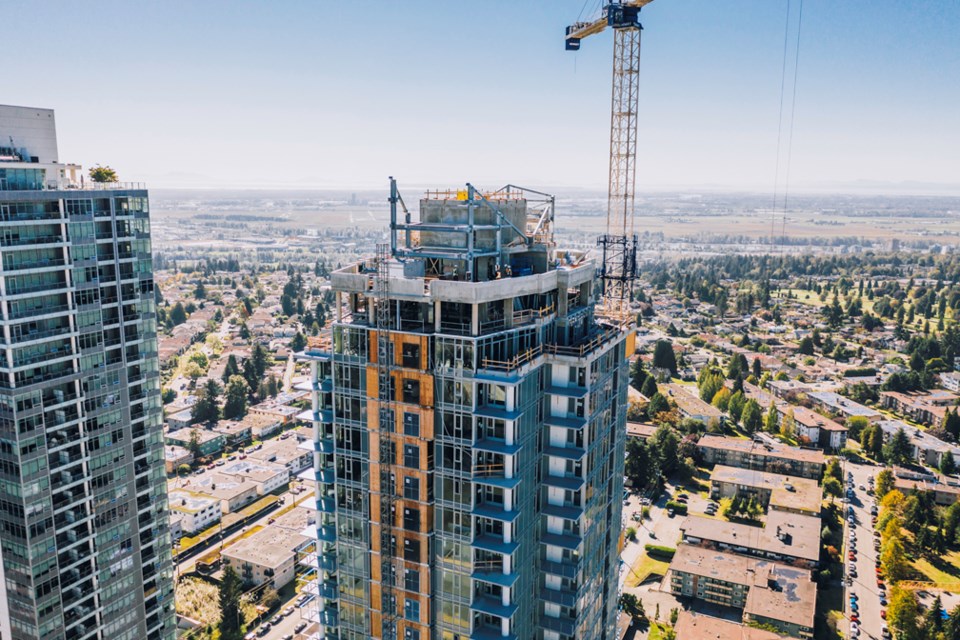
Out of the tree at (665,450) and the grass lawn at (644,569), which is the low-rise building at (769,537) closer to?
the grass lawn at (644,569)

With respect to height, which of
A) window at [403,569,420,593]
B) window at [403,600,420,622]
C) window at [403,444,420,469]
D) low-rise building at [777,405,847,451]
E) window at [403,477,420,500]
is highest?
window at [403,444,420,469]

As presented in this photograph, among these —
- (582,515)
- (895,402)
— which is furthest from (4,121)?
(895,402)

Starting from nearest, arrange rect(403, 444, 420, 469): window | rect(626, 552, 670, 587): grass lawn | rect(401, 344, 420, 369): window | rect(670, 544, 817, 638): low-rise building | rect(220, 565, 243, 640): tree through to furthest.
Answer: rect(401, 344, 420, 369): window, rect(403, 444, 420, 469): window, rect(220, 565, 243, 640): tree, rect(670, 544, 817, 638): low-rise building, rect(626, 552, 670, 587): grass lawn

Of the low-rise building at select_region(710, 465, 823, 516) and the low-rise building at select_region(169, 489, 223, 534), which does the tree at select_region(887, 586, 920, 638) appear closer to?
the low-rise building at select_region(710, 465, 823, 516)

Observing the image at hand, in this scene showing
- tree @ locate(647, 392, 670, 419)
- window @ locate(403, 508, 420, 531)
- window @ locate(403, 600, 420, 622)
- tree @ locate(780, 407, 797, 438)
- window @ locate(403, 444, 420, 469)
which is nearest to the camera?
window @ locate(403, 444, 420, 469)

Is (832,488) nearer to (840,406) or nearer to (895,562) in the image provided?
(895,562)

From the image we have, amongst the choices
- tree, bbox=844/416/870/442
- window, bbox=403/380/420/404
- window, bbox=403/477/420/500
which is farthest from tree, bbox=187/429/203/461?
tree, bbox=844/416/870/442
